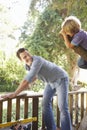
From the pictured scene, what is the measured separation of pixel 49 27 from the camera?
10.4m

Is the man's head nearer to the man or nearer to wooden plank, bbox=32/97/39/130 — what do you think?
the man

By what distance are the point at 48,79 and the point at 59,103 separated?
10.6 inches

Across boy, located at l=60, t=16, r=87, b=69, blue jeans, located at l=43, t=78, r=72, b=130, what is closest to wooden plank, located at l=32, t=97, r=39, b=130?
blue jeans, located at l=43, t=78, r=72, b=130

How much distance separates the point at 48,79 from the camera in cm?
304

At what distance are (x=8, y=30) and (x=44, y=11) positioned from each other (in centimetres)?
622

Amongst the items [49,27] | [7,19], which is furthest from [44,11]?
[7,19]

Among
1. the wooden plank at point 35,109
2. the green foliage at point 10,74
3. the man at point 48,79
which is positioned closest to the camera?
the man at point 48,79

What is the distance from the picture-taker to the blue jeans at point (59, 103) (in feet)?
9.94

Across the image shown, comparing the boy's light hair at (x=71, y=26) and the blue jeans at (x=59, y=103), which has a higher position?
the boy's light hair at (x=71, y=26)

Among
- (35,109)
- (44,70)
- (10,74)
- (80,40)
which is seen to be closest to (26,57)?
(44,70)

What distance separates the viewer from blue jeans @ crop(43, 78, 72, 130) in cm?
303

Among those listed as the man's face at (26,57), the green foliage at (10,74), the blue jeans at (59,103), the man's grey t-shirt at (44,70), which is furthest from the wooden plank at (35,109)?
the green foliage at (10,74)

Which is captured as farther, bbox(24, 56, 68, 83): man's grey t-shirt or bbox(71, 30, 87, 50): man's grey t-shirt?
bbox(24, 56, 68, 83): man's grey t-shirt

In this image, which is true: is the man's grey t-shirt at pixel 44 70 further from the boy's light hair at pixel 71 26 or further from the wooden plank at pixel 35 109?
the boy's light hair at pixel 71 26
